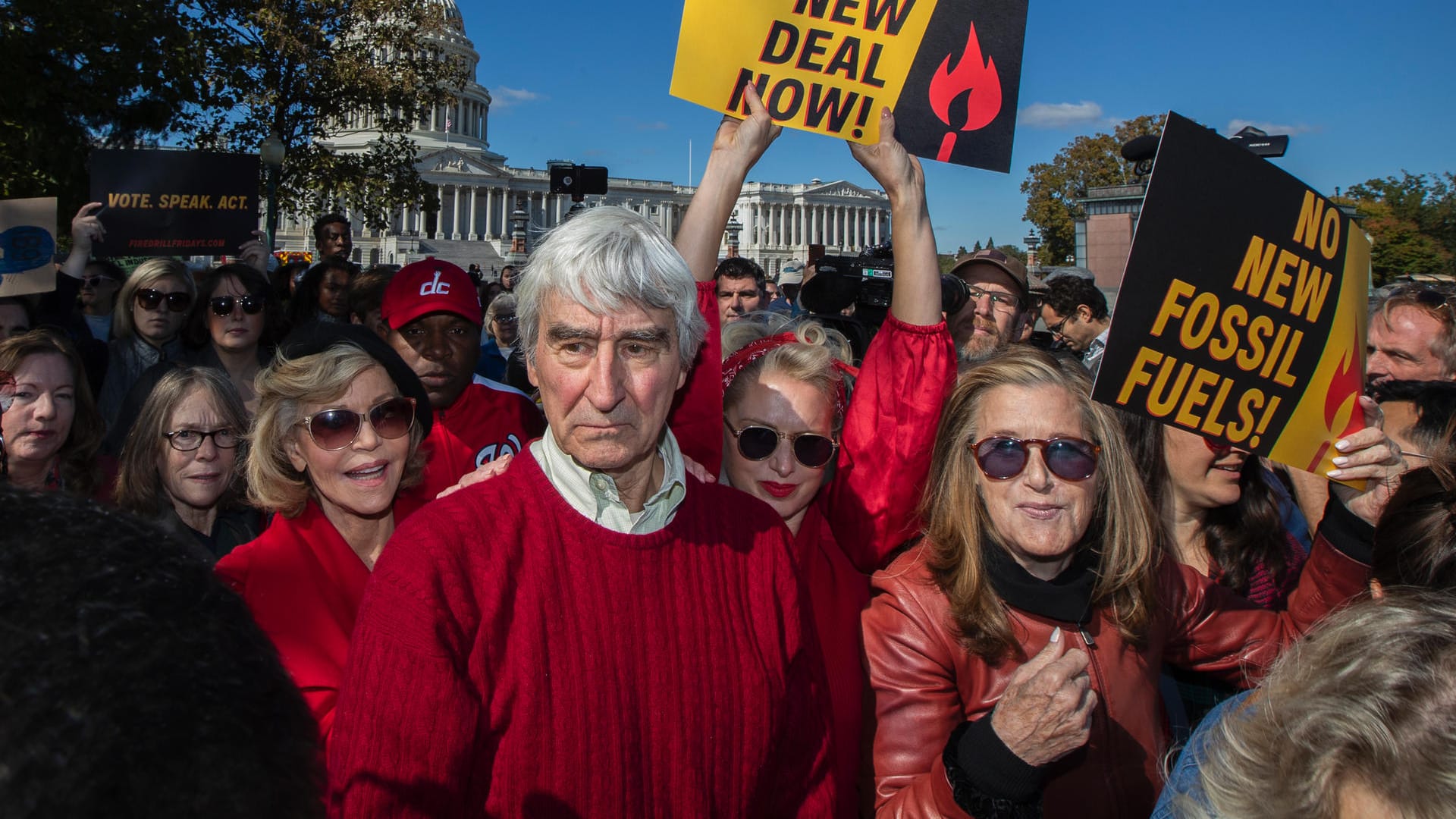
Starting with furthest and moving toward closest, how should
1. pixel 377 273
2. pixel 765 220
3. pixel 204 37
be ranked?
1. pixel 765 220
2. pixel 204 37
3. pixel 377 273

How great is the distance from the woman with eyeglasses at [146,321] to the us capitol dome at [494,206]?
179ft

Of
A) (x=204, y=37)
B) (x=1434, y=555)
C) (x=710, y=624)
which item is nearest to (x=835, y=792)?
(x=710, y=624)

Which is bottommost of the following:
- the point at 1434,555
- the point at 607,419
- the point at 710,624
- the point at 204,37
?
the point at 710,624

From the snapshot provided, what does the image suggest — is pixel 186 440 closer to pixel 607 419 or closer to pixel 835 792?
pixel 607 419

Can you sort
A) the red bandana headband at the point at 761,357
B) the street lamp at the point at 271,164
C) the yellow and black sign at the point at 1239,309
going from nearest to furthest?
the yellow and black sign at the point at 1239,309
the red bandana headband at the point at 761,357
the street lamp at the point at 271,164

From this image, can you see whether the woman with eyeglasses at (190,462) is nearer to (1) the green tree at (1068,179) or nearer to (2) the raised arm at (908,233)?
(2) the raised arm at (908,233)

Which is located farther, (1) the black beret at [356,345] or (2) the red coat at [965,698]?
(1) the black beret at [356,345]

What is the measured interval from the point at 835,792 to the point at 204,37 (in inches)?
562

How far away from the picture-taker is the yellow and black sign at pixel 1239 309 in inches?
81.9

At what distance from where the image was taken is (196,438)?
3.19 meters

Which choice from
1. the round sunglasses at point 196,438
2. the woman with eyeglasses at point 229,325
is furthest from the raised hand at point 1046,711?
the woman with eyeglasses at point 229,325

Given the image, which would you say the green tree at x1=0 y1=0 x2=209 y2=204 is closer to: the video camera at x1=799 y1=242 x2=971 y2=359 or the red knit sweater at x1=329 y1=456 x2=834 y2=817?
the video camera at x1=799 y1=242 x2=971 y2=359

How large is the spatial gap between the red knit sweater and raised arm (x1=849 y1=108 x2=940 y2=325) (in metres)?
0.77

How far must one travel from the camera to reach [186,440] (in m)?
3.18
